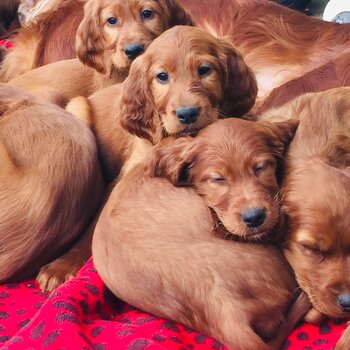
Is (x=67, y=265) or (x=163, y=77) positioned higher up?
(x=163, y=77)

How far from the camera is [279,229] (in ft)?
7.73

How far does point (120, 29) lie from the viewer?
11.3 feet

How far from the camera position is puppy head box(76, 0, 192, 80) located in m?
3.36

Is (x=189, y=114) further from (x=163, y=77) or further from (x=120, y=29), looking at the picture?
(x=120, y=29)

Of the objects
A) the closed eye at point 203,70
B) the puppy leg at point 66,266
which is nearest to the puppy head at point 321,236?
the closed eye at point 203,70

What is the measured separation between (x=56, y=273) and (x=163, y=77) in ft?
2.61

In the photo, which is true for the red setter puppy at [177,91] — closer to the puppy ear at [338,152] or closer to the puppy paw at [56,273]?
the puppy paw at [56,273]

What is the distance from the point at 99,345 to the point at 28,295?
0.52m

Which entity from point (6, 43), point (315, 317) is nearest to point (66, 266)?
point (315, 317)

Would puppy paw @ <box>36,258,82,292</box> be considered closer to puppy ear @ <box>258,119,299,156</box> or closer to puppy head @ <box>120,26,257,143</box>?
puppy head @ <box>120,26,257,143</box>

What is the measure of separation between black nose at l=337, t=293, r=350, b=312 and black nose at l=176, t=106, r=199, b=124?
0.81 metres

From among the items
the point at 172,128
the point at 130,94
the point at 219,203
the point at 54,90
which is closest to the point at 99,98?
the point at 54,90

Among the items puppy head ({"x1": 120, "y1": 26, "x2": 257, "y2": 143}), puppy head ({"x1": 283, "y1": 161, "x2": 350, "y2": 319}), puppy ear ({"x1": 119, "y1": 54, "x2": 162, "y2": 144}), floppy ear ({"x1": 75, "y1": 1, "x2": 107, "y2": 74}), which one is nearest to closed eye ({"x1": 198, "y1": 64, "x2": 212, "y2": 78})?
puppy head ({"x1": 120, "y1": 26, "x2": 257, "y2": 143})

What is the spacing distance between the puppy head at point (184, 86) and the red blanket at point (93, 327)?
605mm
